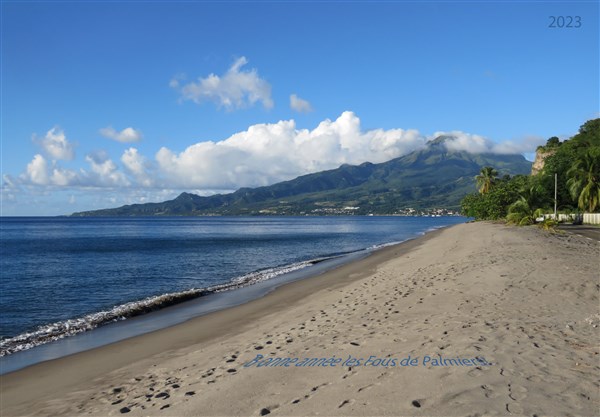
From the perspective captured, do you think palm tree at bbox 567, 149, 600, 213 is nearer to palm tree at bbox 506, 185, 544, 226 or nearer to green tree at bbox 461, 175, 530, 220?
palm tree at bbox 506, 185, 544, 226

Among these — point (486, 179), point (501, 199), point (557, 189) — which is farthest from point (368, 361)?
point (486, 179)

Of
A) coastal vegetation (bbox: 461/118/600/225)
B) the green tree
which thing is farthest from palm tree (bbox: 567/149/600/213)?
the green tree

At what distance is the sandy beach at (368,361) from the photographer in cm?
583

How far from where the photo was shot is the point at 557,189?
7088cm

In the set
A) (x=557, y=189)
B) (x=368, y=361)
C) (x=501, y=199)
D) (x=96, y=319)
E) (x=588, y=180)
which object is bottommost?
(x=96, y=319)

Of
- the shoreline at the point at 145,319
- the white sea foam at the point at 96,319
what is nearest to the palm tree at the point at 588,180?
the shoreline at the point at 145,319

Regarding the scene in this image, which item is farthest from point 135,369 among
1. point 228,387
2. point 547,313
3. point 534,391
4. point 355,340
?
point 547,313

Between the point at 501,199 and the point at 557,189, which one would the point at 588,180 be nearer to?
the point at 557,189

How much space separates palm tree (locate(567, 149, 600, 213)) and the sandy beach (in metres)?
52.5

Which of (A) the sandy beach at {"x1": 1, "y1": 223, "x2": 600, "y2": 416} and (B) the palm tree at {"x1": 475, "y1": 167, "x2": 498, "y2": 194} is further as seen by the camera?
(B) the palm tree at {"x1": 475, "y1": 167, "x2": 498, "y2": 194}

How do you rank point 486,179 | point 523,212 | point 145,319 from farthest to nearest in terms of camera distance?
point 486,179, point 523,212, point 145,319

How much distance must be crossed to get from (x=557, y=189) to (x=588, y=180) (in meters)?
11.5

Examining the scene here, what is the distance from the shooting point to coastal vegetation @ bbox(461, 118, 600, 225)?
194ft

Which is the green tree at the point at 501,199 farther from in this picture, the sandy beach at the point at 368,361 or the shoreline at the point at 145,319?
the sandy beach at the point at 368,361
